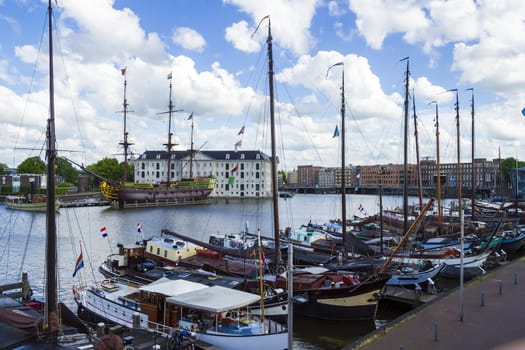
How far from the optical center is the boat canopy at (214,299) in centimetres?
1502

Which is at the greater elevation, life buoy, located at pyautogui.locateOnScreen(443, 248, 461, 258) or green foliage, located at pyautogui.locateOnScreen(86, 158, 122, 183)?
green foliage, located at pyautogui.locateOnScreen(86, 158, 122, 183)

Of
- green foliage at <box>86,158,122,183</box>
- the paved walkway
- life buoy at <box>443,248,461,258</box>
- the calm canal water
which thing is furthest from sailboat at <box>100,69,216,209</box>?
the paved walkway

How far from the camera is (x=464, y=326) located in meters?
15.0

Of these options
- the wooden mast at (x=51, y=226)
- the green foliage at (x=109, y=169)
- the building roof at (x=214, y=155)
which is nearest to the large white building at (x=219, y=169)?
the building roof at (x=214, y=155)

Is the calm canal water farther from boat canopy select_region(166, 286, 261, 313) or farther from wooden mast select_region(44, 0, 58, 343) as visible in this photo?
wooden mast select_region(44, 0, 58, 343)

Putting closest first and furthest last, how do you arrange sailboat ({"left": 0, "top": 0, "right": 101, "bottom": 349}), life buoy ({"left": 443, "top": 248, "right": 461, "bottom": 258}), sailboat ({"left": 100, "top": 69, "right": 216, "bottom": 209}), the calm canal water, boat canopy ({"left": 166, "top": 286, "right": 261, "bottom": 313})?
sailboat ({"left": 0, "top": 0, "right": 101, "bottom": 349}) < boat canopy ({"left": 166, "top": 286, "right": 261, "bottom": 313}) < the calm canal water < life buoy ({"left": 443, "top": 248, "right": 461, "bottom": 258}) < sailboat ({"left": 100, "top": 69, "right": 216, "bottom": 209})

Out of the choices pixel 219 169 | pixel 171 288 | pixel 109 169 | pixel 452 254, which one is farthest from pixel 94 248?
pixel 109 169

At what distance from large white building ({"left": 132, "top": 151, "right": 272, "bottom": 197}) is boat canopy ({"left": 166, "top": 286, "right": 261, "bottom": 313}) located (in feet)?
415

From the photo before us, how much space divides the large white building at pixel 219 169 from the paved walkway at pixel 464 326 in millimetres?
124601

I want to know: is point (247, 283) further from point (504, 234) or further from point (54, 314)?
point (504, 234)

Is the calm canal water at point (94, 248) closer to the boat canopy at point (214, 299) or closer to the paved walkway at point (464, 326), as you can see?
the paved walkway at point (464, 326)

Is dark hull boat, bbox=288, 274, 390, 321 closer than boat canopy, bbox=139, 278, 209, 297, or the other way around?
boat canopy, bbox=139, 278, 209, 297

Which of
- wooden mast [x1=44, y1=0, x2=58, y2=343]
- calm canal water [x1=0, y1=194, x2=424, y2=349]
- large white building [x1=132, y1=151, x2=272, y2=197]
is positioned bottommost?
calm canal water [x1=0, y1=194, x2=424, y2=349]

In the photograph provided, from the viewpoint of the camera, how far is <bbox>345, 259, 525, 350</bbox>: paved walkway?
1304 centimetres
